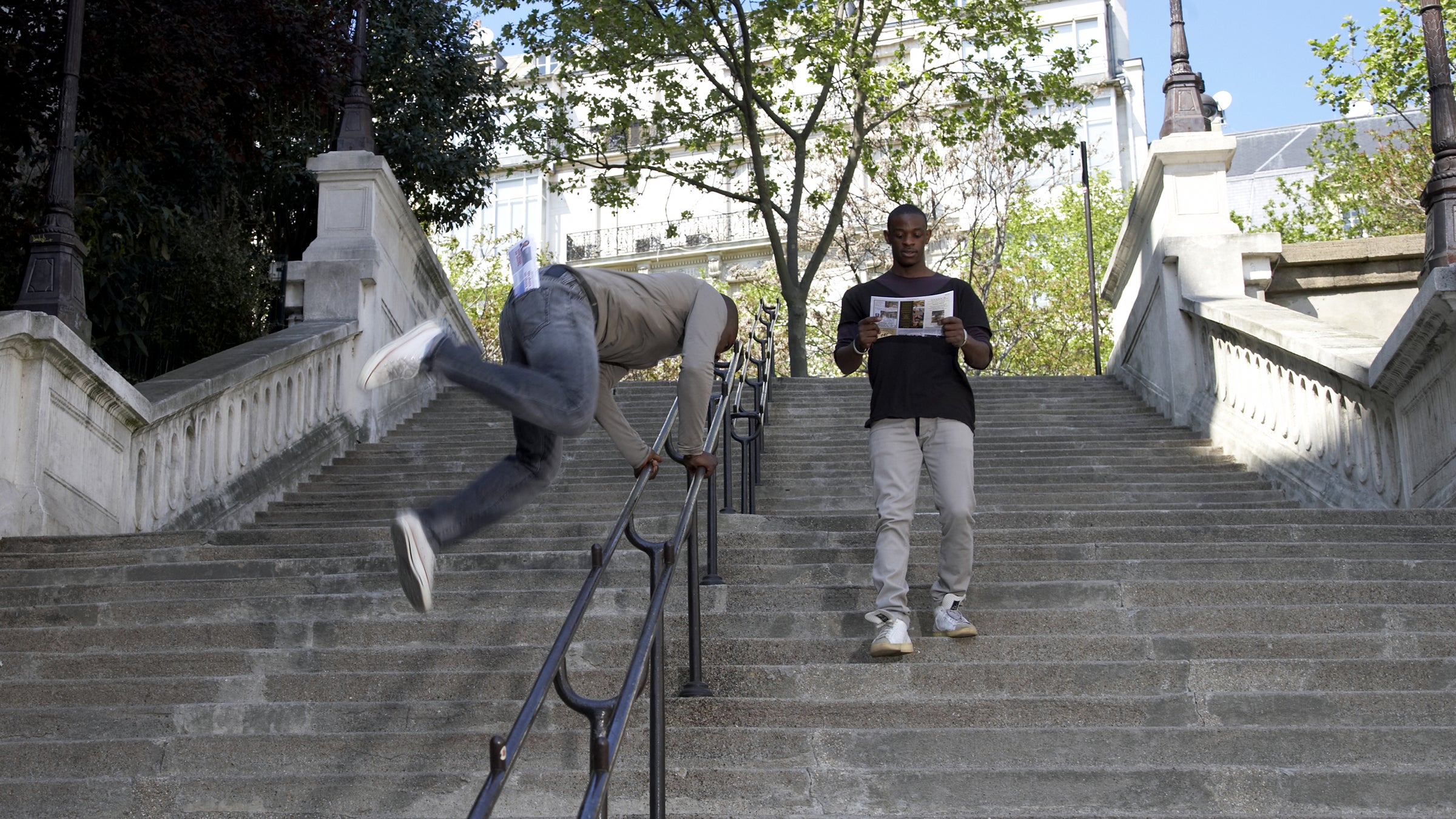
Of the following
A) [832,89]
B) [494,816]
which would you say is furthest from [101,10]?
[832,89]

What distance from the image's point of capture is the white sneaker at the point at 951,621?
4762 millimetres

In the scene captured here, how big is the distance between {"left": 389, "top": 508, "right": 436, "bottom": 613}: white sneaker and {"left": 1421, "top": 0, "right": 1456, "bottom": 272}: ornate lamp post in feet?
21.4

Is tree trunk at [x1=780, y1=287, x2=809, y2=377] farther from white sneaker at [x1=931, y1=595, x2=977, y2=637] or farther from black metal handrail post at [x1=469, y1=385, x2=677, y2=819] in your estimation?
black metal handrail post at [x1=469, y1=385, x2=677, y2=819]

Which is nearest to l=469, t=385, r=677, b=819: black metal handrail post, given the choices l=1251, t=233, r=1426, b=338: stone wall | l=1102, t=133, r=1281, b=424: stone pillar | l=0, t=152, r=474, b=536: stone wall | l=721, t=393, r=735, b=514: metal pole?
l=721, t=393, r=735, b=514: metal pole

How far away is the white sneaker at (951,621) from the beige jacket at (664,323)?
1161 millimetres

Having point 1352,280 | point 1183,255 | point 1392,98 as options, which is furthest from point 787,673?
point 1392,98

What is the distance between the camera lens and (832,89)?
1920cm

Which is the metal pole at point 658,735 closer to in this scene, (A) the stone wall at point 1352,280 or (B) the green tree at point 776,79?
(A) the stone wall at point 1352,280

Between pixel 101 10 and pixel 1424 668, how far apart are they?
9450mm

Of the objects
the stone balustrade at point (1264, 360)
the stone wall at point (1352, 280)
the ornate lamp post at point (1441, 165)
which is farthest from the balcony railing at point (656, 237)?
the ornate lamp post at point (1441, 165)

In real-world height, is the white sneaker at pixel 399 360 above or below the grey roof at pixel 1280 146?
below

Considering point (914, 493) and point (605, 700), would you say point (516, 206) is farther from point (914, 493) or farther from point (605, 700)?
point (605, 700)

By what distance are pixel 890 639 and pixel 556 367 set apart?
155 cm

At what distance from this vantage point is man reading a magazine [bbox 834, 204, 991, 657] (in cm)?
471
